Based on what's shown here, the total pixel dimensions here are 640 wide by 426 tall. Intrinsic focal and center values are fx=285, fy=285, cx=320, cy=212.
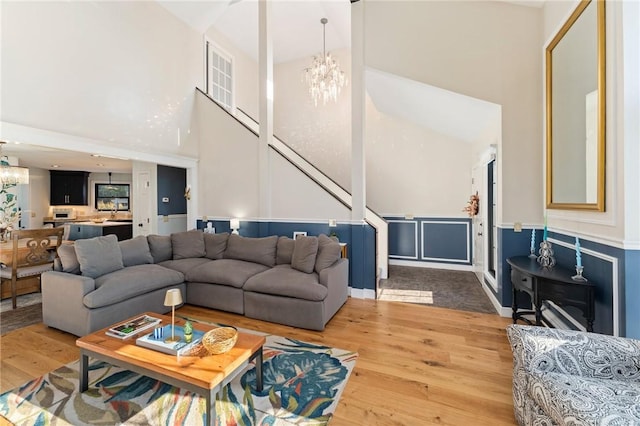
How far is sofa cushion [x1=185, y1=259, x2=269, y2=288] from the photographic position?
3.58 meters

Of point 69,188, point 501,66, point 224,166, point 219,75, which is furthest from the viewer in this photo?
point 69,188

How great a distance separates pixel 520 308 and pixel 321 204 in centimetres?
302

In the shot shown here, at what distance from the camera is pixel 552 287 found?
99.6 inches

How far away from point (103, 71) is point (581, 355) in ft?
19.5

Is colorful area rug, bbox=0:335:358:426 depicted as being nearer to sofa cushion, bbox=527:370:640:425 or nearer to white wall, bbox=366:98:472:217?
sofa cushion, bbox=527:370:640:425

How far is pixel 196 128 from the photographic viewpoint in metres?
5.71

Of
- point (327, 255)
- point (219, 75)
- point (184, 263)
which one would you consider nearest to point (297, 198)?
point (327, 255)

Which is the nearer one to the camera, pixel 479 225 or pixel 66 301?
pixel 66 301

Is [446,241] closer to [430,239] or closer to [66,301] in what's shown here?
[430,239]

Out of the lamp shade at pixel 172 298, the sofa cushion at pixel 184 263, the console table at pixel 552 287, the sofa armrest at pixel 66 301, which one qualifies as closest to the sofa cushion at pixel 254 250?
the sofa cushion at pixel 184 263

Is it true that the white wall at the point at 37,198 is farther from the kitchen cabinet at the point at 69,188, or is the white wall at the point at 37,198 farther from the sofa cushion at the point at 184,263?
the sofa cushion at the point at 184,263

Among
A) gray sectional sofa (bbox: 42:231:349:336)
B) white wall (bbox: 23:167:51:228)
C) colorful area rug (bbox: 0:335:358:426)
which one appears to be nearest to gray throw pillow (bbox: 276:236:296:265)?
gray sectional sofa (bbox: 42:231:349:336)

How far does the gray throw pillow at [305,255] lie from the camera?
11.9ft

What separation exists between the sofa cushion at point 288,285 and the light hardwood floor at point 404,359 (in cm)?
39
